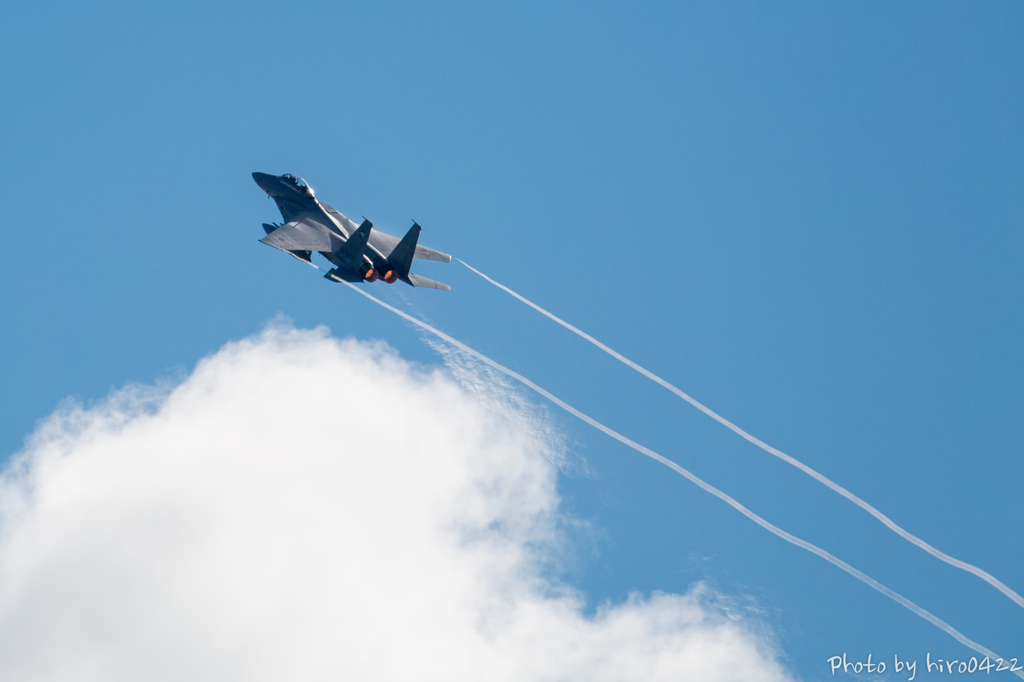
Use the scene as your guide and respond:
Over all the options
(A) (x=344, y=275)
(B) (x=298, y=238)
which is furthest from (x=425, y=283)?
(B) (x=298, y=238)

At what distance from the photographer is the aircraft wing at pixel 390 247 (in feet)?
144

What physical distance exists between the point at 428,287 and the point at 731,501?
22.0m

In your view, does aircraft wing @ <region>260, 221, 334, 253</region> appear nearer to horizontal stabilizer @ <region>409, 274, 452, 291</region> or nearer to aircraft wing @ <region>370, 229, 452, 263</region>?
aircraft wing @ <region>370, 229, 452, 263</region>

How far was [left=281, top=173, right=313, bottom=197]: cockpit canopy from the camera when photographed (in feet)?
149

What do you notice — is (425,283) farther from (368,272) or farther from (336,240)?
(336,240)

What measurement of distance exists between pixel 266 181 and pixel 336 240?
24.2 feet

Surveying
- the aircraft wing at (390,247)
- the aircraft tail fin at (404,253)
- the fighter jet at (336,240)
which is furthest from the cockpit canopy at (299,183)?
the aircraft tail fin at (404,253)

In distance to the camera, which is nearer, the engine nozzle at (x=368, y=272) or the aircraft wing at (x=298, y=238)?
the aircraft wing at (x=298, y=238)

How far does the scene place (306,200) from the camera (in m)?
45.6

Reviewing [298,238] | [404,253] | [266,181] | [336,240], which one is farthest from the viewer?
[266,181]

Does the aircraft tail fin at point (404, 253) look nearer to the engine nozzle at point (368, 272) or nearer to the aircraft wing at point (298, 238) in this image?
the engine nozzle at point (368, 272)

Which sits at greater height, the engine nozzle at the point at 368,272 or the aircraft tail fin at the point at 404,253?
the aircraft tail fin at the point at 404,253

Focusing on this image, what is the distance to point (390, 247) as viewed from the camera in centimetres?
4416

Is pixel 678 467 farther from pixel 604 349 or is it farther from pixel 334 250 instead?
pixel 334 250
